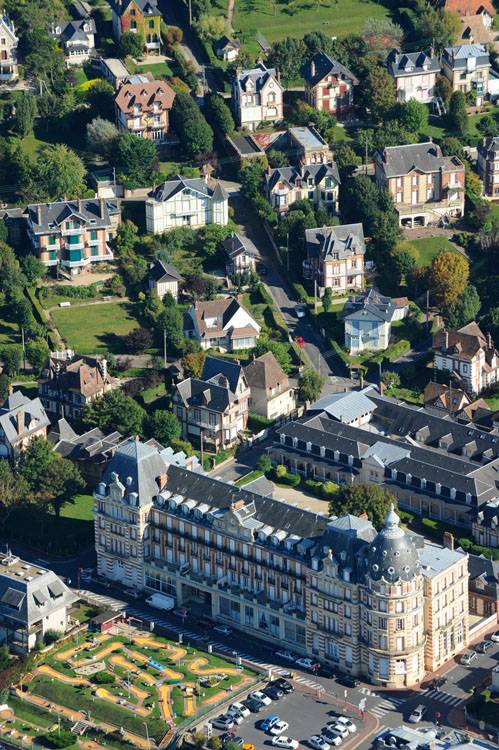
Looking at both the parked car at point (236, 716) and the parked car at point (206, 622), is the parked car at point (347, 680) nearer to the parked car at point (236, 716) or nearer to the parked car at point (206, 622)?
the parked car at point (236, 716)

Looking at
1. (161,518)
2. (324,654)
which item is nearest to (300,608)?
(324,654)

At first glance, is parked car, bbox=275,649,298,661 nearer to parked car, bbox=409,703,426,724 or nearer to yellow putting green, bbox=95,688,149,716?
parked car, bbox=409,703,426,724

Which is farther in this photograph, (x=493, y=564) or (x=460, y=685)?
(x=493, y=564)

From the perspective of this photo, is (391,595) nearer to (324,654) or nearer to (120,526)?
(324,654)

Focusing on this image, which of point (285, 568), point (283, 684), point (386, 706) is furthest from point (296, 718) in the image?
point (285, 568)

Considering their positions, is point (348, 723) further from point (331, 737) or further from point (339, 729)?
point (331, 737)


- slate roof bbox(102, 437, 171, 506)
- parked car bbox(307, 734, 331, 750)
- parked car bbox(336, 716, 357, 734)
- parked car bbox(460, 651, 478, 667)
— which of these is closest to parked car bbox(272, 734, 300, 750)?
parked car bbox(307, 734, 331, 750)

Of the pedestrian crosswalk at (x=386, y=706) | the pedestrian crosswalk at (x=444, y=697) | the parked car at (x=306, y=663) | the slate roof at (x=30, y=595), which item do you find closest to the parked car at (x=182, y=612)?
the slate roof at (x=30, y=595)
